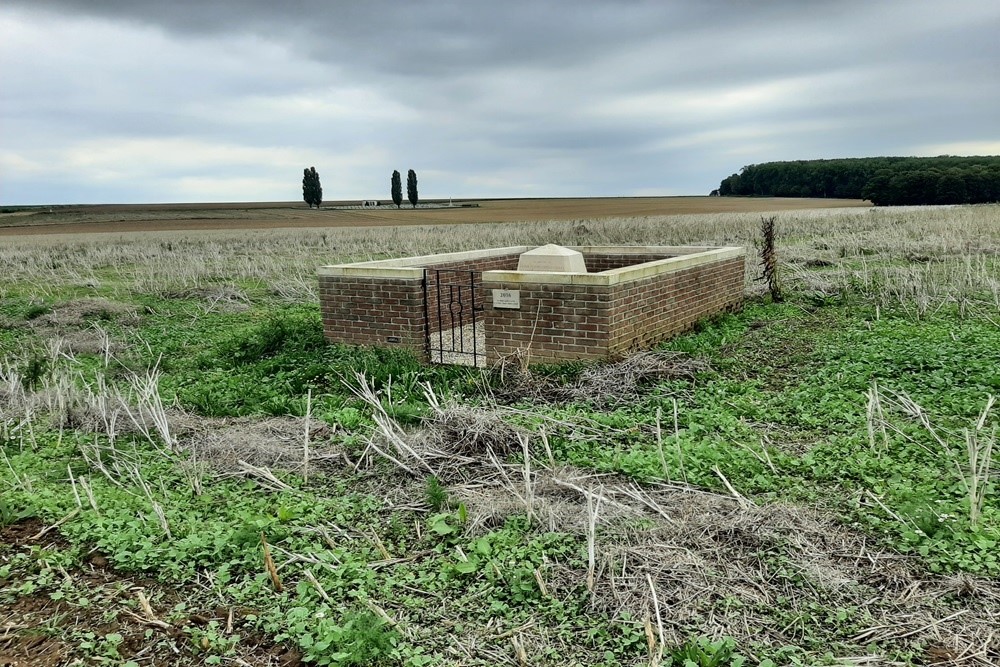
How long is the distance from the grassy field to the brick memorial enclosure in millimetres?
442

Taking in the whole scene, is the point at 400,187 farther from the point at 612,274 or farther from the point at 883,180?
the point at 612,274

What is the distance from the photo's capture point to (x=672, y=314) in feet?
32.1

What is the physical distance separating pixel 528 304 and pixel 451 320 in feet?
8.56

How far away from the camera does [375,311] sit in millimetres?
9391

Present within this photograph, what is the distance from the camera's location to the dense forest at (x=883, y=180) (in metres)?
65.8

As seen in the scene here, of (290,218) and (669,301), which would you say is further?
(290,218)

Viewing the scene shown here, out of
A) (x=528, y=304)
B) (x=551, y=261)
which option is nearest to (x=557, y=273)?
(x=528, y=304)

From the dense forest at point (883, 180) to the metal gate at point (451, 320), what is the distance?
214 feet

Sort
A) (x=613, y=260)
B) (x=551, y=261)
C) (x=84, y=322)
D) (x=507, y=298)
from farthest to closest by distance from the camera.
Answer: (x=84, y=322), (x=613, y=260), (x=551, y=261), (x=507, y=298)

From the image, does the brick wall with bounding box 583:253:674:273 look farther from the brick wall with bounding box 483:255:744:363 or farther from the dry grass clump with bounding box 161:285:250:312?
the dry grass clump with bounding box 161:285:250:312

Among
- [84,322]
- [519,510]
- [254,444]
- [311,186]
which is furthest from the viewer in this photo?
[311,186]

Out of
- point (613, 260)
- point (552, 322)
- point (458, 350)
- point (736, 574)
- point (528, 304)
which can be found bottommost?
point (736, 574)

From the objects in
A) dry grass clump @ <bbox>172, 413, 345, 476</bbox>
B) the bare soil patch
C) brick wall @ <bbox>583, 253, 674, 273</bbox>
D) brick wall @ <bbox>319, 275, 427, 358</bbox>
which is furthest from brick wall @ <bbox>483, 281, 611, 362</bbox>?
the bare soil patch

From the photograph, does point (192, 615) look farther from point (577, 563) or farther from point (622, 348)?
point (622, 348)
